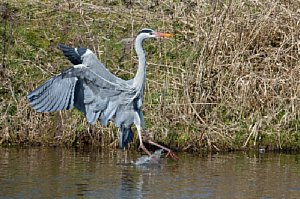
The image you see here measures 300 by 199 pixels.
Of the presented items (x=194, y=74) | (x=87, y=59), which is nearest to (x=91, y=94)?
(x=87, y=59)

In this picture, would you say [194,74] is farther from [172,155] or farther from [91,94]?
[91,94]

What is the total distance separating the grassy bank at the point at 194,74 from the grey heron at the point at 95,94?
62 cm

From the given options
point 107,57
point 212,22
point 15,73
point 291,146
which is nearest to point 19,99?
point 15,73

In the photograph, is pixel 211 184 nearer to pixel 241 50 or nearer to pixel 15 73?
pixel 241 50

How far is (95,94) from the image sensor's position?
32.7 feet

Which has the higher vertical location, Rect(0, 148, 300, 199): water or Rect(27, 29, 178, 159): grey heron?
Rect(27, 29, 178, 159): grey heron

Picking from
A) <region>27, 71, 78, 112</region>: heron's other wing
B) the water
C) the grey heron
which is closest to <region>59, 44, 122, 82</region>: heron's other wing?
the grey heron

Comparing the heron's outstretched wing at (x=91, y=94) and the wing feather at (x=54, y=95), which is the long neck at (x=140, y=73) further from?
the wing feather at (x=54, y=95)

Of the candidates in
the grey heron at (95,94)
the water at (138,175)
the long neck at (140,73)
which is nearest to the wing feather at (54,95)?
the grey heron at (95,94)

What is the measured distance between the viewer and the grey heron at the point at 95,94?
31.2 ft

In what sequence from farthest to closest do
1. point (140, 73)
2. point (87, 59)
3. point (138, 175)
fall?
point (140, 73) → point (87, 59) → point (138, 175)

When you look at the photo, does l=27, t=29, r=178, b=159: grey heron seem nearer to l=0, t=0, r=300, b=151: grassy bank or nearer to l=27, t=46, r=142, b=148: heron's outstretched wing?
l=27, t=46, r=142, b=148: heron's outstretched wing

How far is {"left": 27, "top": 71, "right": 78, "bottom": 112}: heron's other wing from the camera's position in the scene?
9.49 meters

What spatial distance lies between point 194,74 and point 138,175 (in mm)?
2493
